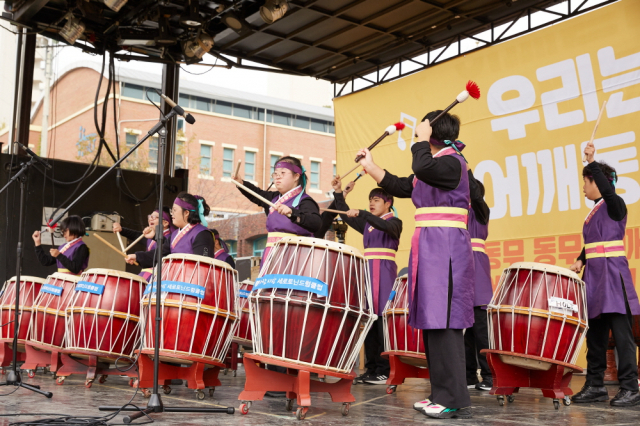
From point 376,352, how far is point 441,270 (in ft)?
7.94

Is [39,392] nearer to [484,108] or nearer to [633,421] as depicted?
[633,421]

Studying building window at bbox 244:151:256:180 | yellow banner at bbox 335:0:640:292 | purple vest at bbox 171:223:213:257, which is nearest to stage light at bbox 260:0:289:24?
yellow banner at bbox 335:0:640:292

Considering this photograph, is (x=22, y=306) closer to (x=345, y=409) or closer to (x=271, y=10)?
(x=345, y=409)

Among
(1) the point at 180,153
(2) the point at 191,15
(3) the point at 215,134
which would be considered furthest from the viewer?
(3) the point at 215,134

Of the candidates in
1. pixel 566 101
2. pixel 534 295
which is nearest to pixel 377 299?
pixel 534 295

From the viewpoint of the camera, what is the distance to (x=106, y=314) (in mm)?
4539

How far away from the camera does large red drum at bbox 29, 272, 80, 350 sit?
509 centimetres

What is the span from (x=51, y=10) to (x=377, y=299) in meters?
5.56

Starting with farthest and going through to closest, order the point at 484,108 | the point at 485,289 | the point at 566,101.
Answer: the point at 484,108 < the point at 566,101 < the point at 485,289

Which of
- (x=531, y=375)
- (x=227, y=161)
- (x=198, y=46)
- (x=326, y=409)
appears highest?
(x=227, y=161)

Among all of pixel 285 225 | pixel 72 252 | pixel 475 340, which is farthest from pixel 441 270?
pixel 72 252

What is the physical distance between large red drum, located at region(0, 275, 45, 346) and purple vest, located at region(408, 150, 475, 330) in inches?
146

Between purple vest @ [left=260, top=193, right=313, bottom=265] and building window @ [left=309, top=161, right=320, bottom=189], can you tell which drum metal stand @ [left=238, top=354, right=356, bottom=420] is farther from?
building window @ [left=309, top=161, right=320, bottom=189]

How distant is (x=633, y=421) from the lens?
122 inches
